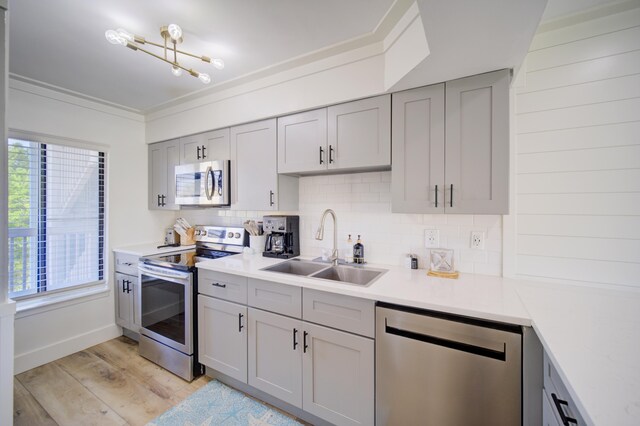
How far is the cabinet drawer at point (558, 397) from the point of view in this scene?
83cm

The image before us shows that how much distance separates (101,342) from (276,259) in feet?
7.31

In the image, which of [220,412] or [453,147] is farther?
[220,412]

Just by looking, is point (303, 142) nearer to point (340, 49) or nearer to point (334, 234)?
point (340, 49)

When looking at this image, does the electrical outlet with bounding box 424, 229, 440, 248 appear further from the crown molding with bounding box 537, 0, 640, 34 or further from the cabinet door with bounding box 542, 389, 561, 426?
the crown molding with bounding box 537, 0, 640, 34

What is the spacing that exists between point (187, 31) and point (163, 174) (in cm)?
188

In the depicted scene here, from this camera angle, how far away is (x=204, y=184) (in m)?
2.65

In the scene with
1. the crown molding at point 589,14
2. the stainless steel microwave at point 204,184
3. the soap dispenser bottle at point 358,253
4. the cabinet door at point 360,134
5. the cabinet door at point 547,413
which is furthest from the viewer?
the stainless steel microwave at point 204,184

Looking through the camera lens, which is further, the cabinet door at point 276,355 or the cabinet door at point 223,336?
the cabinet door at point 223,336

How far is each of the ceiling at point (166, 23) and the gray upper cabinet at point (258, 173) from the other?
493 mm

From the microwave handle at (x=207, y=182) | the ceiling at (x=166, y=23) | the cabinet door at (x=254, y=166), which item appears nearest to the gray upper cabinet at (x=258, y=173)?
the cabinet door at (x=254, y=166)

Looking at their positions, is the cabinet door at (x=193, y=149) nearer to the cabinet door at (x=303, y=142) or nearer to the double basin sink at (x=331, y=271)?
the cabinet door at (x=303, y=142)

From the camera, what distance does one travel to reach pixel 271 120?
229cm

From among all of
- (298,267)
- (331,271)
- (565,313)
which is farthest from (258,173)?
(565,313)

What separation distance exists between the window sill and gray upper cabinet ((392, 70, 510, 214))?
3245 millimetres
